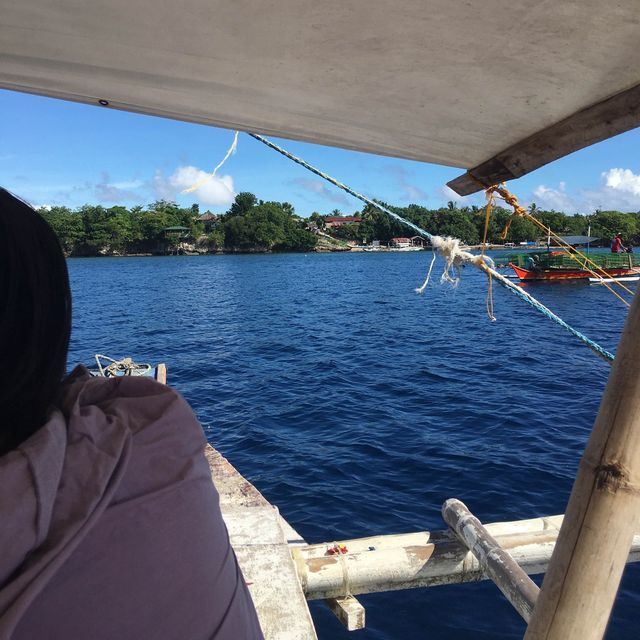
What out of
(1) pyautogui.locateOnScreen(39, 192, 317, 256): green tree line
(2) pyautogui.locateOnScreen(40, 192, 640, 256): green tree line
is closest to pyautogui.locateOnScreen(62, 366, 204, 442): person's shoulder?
(2) pyautogui.locateOnScreen(40, 192, 640, 256): green tree line

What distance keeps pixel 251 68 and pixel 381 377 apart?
52.3 ft

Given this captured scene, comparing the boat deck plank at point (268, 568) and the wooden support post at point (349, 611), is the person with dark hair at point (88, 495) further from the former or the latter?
the wooden support post at point (349, 611)

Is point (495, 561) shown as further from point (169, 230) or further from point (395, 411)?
point (169, 230)

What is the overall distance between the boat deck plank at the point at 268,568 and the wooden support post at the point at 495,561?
1.27m

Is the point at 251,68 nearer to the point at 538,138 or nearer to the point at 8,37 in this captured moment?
the point at 8,37

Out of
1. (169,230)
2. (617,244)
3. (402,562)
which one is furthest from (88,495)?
(169,230)

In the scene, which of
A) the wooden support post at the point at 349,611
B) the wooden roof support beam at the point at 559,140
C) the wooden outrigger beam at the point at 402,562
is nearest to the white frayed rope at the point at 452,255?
the wooden roof support beam at the point at 559,140

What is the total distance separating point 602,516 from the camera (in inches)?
54.9

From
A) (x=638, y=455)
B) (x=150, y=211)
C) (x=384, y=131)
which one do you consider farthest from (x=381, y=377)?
(x=150, y=211)

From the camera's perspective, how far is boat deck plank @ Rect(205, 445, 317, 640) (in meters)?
3.19

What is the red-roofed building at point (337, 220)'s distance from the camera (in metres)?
148

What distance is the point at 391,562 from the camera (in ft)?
13.5

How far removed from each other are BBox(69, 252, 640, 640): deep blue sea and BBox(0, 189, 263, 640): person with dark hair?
5.39 metres

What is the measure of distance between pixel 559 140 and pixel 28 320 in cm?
217
